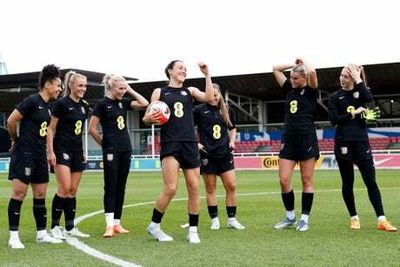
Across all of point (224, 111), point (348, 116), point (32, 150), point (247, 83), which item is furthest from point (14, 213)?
point (247, 83)

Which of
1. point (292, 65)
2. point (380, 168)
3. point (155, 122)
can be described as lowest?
point (380, 168)

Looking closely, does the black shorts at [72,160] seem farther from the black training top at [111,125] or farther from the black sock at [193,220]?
the black sock at [193,220]

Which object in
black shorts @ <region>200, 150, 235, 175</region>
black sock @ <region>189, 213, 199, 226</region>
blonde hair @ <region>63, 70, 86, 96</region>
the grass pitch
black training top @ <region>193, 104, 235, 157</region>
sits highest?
blonde hair @ <region>63, 70, 86, 96</region>

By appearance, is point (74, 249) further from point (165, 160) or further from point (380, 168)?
point (380, 168)

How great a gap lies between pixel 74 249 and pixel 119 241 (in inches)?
28.6

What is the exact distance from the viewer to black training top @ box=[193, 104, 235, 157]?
8.77 metres

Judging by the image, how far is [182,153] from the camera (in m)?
7.13

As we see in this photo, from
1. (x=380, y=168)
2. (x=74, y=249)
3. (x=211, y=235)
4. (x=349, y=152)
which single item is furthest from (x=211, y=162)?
(x=380, y=168)

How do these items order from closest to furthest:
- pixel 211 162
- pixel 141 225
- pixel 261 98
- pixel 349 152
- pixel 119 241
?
pixel 119 241 → pixel 349 152 → pixel 211 162 → pixel 141 225 → pixel 261 98

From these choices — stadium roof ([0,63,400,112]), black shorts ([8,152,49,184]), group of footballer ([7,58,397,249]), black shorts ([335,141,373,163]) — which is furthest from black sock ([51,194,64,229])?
stadium roof ([0,63,400,112])

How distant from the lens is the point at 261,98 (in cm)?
5356

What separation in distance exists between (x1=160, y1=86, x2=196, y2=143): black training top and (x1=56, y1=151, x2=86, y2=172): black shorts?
1.42 m

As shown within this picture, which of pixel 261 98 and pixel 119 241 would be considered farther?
pixel 261 98

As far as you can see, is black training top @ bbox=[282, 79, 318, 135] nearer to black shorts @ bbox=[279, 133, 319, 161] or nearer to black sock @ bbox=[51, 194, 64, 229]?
black shorts @ bbox=[279, 133, 319, 161]
